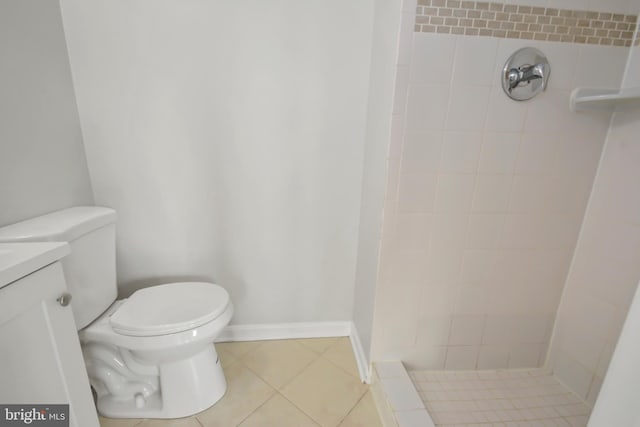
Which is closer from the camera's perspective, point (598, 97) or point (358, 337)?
point (598, 97)

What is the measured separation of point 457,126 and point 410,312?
75 centimetres

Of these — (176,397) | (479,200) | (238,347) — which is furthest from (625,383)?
(238,347)

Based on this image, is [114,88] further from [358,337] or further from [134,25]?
[358,337]

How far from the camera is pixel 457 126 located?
105cm

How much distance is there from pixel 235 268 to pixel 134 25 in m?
1.12

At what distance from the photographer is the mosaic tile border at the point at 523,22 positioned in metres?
0.95

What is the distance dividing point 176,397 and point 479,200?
140cm

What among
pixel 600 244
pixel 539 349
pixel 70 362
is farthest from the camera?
pixel 539 349

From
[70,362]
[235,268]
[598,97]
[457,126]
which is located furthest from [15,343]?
[598,97]

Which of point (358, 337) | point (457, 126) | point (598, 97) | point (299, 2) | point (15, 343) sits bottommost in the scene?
point (358, 337)

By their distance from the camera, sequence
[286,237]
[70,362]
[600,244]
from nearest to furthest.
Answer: [70,362] → [600,244] → [286,237]

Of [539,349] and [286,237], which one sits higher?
[286,237]

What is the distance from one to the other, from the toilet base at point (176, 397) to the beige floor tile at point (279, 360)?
0.26 meters
